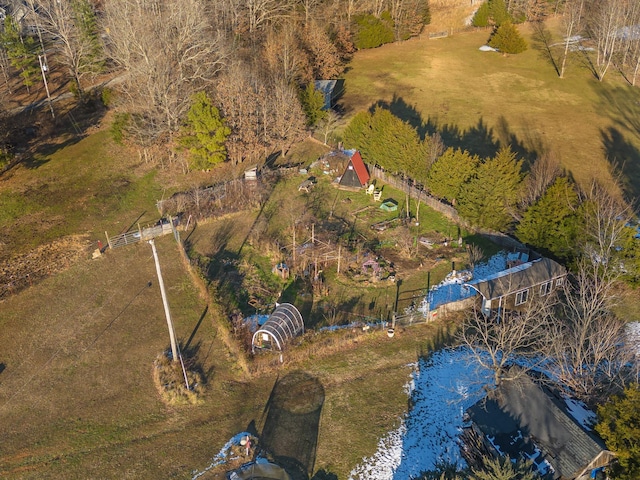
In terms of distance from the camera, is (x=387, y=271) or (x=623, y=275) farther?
(x=387, y=271)

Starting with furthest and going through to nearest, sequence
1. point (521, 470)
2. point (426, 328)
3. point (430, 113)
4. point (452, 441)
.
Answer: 1. point (430, 113)
2. point (426, 328)
3. point (452, 441)
4. point (521, 470)

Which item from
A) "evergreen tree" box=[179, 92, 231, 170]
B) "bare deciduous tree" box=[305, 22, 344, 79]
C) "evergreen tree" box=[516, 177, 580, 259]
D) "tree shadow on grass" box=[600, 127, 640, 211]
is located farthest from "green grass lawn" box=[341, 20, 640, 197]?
"evergreen tree" box=[179, 92, 231, 170]

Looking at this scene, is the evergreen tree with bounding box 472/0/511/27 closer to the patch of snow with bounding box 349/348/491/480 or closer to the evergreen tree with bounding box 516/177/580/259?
the evergreen tree with bounding box 516/177/580/259

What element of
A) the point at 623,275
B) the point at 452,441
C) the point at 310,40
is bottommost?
the point at 452,441

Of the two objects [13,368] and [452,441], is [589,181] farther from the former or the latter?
[13,368]

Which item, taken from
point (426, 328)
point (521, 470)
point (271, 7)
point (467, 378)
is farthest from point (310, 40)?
point (521, 470)

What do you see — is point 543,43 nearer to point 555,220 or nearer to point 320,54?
point 320,54

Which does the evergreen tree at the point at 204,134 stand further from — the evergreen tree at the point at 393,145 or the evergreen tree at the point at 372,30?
the evergreen tree at the point at 372,30

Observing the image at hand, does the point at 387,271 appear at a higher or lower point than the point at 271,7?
lower
